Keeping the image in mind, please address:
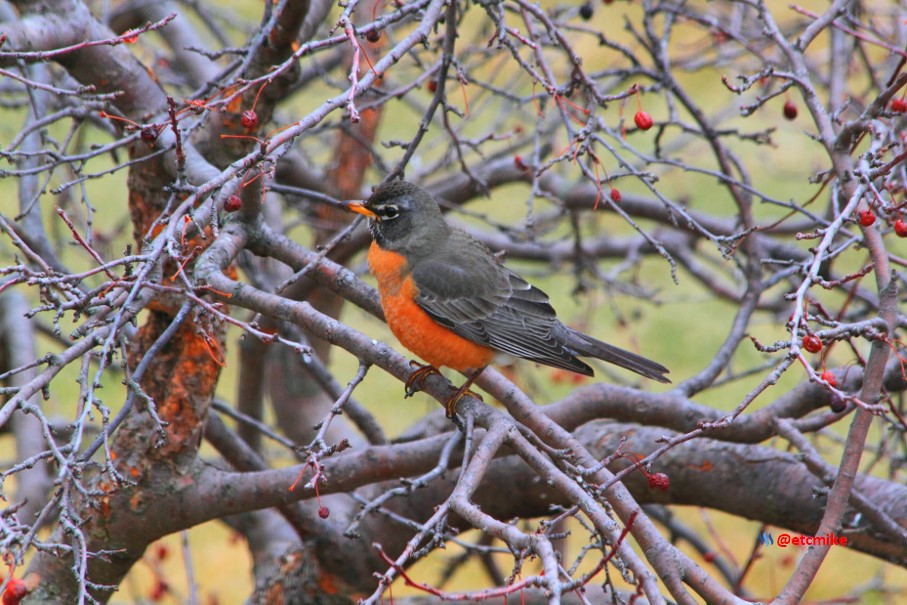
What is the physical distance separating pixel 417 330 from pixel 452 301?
14.2 inches

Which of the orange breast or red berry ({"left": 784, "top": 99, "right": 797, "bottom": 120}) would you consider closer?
the orange breast

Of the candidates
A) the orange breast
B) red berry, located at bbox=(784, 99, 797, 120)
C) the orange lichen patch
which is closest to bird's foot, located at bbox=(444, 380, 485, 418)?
the orange breast

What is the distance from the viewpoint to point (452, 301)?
4094 mm

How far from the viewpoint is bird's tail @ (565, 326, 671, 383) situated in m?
3.82

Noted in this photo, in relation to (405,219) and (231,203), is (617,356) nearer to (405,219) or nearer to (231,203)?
(405,219)

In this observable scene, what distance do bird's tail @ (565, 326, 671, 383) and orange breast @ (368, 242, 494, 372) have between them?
0.45 m

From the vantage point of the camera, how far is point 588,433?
392 cm

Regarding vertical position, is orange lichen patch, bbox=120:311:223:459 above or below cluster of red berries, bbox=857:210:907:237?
below

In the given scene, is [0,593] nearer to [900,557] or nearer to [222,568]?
[900,557]

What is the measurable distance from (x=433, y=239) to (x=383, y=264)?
37 centimetres

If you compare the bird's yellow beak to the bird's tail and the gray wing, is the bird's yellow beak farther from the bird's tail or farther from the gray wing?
the bird's tail

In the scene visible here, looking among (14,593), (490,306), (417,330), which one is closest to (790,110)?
(490,306)

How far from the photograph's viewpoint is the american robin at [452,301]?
3.85 m

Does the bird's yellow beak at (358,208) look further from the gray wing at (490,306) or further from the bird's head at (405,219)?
the gray wing at (490,306)
